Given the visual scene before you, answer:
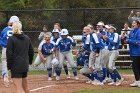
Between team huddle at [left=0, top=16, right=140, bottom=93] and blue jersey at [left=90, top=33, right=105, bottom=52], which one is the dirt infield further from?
blue jersey at [left=90, top=33, right=105, bottom=52]

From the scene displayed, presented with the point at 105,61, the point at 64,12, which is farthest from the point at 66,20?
the point at 105,61

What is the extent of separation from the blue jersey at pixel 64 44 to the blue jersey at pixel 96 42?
1.25 metres

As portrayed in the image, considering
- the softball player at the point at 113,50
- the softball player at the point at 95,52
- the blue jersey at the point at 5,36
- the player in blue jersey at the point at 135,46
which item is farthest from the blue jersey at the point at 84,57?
the blue jersey at the point at 5,36

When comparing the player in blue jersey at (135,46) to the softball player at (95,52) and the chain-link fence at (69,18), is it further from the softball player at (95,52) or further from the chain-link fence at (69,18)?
the chain-link fence at (69,18)

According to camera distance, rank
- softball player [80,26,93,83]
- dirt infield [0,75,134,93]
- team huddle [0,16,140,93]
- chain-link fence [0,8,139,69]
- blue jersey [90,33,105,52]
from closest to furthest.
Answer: dirt infield [0,75,134,93]
team huddle [0,16,140,93]
blue jersey [90,33,105,52]
softball player [80,26,93,83]
chain-link fence [0,8,139,69]

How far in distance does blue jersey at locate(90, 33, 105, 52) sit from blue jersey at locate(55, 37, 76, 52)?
1.25 metres

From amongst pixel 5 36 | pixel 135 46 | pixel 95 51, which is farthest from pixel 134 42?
pixel 5 36

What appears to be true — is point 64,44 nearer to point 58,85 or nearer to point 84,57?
point 84,57

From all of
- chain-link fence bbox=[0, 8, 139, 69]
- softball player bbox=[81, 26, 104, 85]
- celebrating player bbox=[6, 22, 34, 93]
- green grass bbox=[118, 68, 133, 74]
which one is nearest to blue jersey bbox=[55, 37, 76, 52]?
softball player bbox=[81, 26, 104, 85]

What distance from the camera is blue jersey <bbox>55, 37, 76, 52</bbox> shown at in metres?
15.6

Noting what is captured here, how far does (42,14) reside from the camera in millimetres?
18969

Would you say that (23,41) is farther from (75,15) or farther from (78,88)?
(75,15)

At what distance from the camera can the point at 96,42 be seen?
14297 mm

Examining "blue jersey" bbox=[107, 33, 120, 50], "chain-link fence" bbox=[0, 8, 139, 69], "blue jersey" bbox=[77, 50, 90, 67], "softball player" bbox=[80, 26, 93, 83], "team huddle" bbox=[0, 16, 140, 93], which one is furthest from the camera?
"chain-link fence" bbox=[0, 8, 139, 69]
